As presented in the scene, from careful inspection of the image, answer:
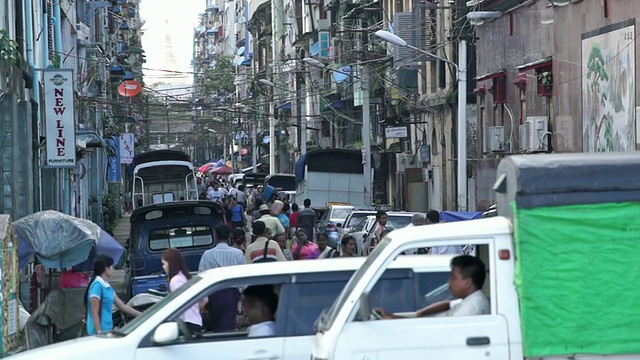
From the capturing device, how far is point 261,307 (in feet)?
30.3

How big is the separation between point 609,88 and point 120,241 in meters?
21.1

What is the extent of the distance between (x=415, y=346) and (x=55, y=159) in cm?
1877

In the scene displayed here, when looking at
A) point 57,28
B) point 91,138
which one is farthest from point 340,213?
point 57,28

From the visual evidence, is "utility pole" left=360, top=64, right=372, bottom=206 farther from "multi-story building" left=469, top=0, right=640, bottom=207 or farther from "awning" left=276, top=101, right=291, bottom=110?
"awning" left=276, top=101, right=291, bottom=110

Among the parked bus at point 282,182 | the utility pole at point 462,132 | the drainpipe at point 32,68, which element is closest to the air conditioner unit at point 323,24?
the parked bus at point 282,182

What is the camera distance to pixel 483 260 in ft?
29.2

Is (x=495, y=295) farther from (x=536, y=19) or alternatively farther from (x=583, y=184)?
(x=536, y=19)

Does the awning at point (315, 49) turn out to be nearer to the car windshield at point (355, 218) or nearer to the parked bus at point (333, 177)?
the parked bus at point (333, 177)

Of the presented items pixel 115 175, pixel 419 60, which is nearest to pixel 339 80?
pixel 115 175

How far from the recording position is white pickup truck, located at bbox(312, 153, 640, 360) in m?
7.80

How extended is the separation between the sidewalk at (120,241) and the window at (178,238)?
44.0 inches

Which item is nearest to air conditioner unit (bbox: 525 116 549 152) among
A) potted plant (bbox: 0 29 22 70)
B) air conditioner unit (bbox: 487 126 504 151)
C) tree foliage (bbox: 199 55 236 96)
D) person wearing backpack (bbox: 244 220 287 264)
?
air conditioner unit (bbox: 487 126 504 151)

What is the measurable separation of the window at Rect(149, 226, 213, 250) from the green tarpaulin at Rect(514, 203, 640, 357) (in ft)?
41.0

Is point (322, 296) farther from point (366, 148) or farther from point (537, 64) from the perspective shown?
point (366, 148)
